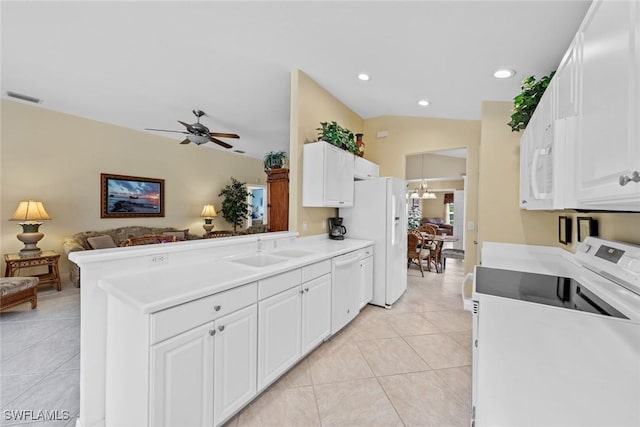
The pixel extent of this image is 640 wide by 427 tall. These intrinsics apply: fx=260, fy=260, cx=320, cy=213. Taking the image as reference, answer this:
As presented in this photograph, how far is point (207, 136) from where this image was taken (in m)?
4.06

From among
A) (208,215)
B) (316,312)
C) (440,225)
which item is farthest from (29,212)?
(440,225)

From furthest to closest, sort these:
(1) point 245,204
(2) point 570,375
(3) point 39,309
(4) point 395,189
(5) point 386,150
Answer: (1) point 245,204 → (5) point 386,150 → (4) point 395,189 → (3) point 39,309 → (2) point 570,375

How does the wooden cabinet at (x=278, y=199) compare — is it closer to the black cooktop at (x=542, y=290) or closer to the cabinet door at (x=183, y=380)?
the cabinet door at (x=183, y=380)

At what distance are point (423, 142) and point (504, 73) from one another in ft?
6.10

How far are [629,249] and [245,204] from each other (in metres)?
6.86

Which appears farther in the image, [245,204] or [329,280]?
[245,204]

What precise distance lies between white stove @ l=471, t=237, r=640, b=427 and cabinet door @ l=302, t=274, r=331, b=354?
1.29 metres

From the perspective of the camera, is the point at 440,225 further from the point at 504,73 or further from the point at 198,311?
the point at 198,311

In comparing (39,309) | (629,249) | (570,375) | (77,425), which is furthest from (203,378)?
(39,309)

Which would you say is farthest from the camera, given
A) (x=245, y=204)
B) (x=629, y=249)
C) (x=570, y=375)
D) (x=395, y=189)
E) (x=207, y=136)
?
(x=245, y=204)

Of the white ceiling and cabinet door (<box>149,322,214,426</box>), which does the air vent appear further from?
cabinet door (<box>149,322,214,426</box>)

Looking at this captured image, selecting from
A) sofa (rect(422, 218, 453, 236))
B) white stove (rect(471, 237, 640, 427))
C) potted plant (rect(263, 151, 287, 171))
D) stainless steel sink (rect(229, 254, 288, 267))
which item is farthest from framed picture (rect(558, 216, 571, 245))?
sofa (rect(422, 218, 453, 236))

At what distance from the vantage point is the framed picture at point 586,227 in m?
1.65

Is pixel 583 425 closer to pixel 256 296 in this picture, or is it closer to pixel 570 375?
pixel 570 375
